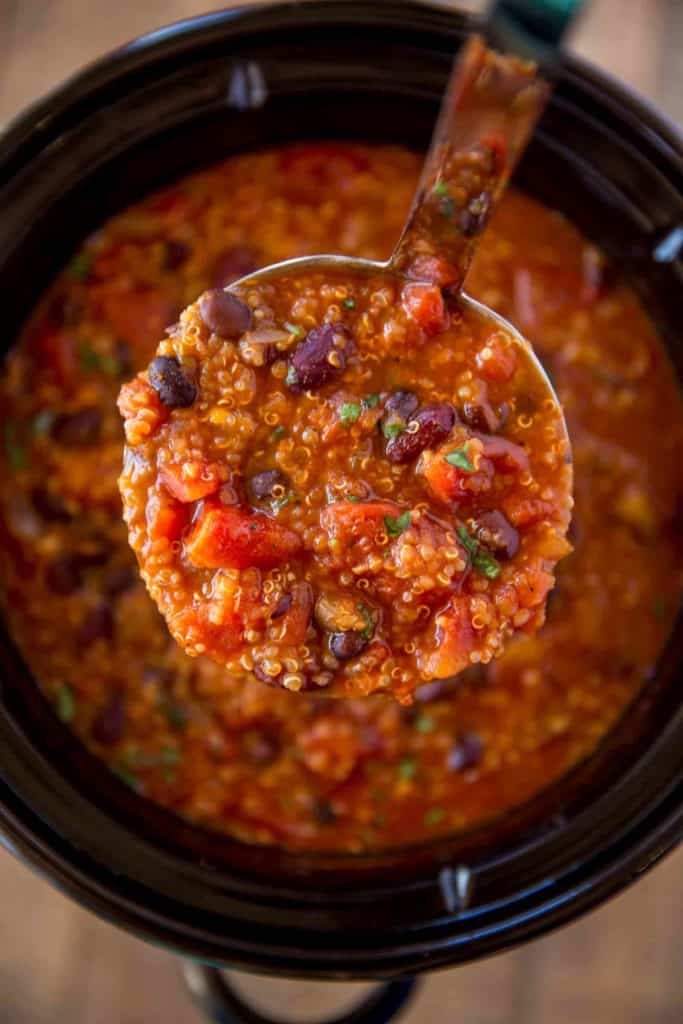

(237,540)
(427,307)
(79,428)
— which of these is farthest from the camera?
(79,428)

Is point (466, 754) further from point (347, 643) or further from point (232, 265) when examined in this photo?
point (232, 265)

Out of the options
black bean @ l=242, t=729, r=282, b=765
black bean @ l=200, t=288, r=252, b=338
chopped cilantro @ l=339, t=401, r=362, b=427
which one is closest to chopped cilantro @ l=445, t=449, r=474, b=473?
chopped cilantro @ l=339, t=401, r=362, b=427

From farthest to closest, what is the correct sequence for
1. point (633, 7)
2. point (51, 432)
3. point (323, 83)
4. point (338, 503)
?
point (633, 7)
point (51, 432)
point (323, 83)
point (338, 503)

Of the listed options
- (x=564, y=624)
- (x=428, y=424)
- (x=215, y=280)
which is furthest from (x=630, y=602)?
(x=215, y=280)

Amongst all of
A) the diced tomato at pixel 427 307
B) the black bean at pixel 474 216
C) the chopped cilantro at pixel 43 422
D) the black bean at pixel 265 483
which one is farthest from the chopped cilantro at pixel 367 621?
the chopped cilantro at pixel 43 422

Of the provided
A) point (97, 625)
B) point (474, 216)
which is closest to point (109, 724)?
point (97, 625)

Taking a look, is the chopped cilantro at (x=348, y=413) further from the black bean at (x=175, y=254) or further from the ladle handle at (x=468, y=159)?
the black bean at (x=175, y=254)

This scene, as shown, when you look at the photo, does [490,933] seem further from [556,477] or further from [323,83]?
[323,83]
